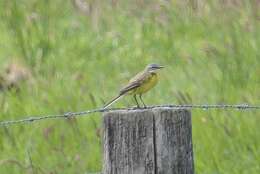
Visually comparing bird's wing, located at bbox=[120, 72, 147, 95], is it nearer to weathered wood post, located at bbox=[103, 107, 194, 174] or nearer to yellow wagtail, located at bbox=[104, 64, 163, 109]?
yellow wagtail, located at bbox=[104, 64, 163, 109]

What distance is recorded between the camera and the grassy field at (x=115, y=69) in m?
6.75

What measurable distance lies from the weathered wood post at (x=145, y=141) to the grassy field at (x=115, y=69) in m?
2.46

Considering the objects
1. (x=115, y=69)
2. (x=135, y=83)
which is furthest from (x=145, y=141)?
(x=115, y=69)

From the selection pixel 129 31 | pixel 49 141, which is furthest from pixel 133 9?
pixel 49 141

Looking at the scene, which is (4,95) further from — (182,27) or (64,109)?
(182,27)

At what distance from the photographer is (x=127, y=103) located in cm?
747

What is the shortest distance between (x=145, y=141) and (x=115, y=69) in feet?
17.7

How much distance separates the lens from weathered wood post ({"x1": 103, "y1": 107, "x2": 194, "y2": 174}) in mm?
3984

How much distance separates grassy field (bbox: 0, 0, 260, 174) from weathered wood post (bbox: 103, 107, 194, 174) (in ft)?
8.06

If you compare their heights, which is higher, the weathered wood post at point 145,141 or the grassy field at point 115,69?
the grassy field at point 115,69

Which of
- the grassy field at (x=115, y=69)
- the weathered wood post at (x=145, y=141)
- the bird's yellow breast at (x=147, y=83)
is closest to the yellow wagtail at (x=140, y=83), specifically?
the bird's yellow breast at (x=147, y=83)

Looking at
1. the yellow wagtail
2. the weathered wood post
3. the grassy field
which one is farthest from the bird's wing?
the grassy field

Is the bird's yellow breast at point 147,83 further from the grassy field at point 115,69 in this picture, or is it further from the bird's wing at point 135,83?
the grassy field at point 115,69

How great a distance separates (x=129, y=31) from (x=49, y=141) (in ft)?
10.9
